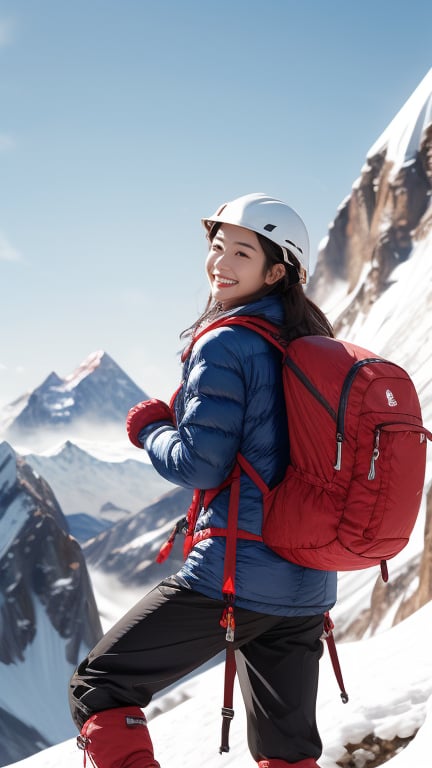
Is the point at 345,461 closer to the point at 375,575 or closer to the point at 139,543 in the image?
the point at 375,575

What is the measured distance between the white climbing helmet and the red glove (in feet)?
2.42

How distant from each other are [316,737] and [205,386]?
53.5 inches

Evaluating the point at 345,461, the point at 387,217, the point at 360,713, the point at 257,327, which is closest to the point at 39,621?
the point at 387,217

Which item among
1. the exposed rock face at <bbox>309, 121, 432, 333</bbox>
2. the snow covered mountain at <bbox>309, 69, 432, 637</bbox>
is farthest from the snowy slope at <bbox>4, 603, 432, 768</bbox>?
the exposed rock face at <bbox>309, 121, 432, 333</bbox>

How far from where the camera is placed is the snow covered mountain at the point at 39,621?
7244 centimetres

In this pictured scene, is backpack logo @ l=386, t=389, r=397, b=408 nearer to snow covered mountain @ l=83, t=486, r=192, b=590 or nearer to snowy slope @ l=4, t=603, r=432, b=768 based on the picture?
snowy slope @ l=4, t=603, r=432, b=768

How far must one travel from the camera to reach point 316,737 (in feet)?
9.57

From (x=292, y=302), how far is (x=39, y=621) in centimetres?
7688

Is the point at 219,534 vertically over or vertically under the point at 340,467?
under

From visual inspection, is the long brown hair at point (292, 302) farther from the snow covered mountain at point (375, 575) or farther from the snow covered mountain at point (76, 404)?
the snow covered mountain at point (76, 404)

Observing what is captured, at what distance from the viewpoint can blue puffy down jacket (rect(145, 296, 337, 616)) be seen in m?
2.71

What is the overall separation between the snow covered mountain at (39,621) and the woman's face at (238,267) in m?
73.5

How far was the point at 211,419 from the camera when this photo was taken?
2.69 m

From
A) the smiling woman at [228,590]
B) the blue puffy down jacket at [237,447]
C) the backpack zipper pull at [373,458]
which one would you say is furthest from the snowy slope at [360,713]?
the backpack zipper pull at [373,458]
